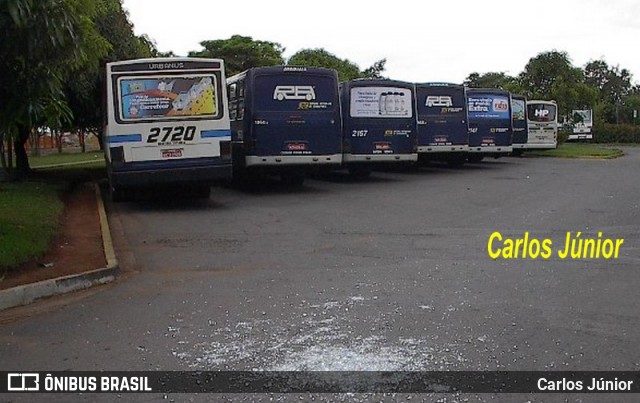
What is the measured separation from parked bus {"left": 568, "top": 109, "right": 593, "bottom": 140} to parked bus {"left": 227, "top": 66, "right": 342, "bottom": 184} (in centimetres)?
3566

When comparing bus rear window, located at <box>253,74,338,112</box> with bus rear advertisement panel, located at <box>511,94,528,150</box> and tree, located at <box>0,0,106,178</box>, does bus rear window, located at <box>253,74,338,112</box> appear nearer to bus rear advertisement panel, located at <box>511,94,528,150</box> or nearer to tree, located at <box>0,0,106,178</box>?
tree, located at <box>0,0,106,178</box>

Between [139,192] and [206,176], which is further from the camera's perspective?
[139,192]

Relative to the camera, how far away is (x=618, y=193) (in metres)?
18.0

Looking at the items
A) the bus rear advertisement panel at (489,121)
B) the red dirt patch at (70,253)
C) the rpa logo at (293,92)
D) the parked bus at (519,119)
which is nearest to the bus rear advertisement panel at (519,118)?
the parked bus at (519,119)

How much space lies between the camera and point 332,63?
181 feet

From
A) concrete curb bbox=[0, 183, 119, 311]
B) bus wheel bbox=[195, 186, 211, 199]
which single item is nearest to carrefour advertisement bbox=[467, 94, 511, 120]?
bus wheel bbox=[195, 186, 211, 199]

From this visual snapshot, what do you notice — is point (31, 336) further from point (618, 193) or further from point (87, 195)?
point (618, 193)

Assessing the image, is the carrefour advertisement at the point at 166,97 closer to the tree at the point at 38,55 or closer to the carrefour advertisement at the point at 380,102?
the tree at the point at 38,55

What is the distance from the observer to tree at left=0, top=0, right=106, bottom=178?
28.5 ft

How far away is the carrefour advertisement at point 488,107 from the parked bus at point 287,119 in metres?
10.5

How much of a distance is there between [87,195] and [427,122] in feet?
38.2

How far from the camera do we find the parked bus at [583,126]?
52.2 metres

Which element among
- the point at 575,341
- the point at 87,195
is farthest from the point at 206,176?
the point at 575,341

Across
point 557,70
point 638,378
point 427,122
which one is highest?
point 557,70
